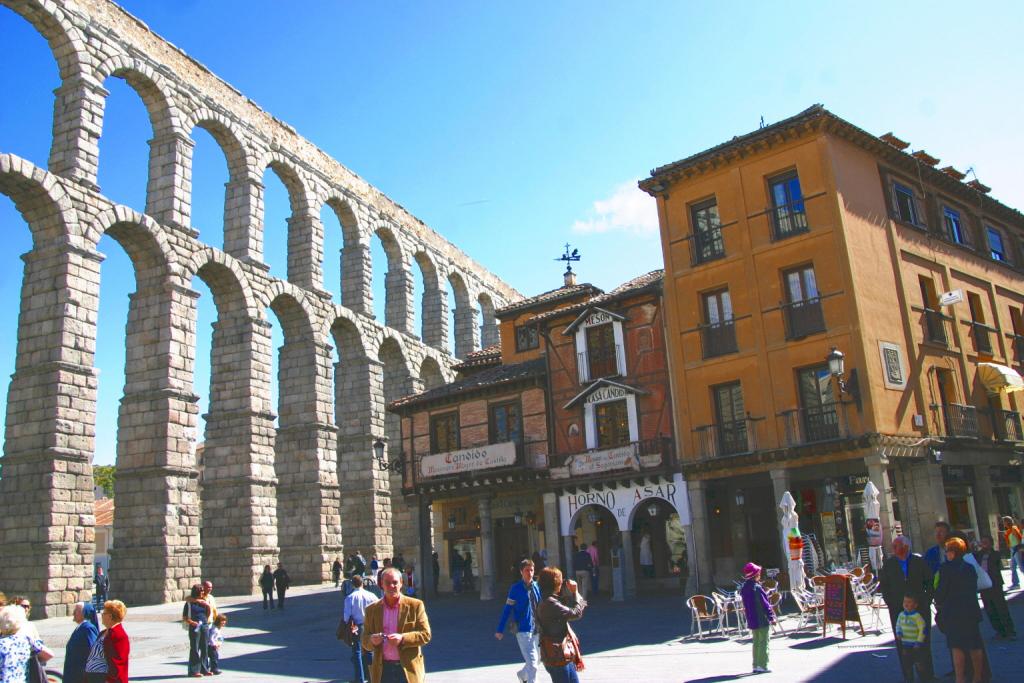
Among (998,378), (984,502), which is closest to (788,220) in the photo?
(998,378)

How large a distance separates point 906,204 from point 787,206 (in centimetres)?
489

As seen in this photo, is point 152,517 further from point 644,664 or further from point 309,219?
point 644,664

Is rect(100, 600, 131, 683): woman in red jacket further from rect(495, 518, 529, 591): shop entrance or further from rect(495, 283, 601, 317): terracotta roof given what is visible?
rect(495, 283, 601, 317): terracotta roof

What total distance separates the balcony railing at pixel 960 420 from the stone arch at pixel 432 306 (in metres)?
29.7

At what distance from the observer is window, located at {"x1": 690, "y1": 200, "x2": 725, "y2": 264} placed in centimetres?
2330

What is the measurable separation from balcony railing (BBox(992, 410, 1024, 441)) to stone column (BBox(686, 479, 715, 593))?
907 centimetres

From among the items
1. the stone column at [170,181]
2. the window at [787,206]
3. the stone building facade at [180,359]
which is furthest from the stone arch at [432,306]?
the window at [787,206]

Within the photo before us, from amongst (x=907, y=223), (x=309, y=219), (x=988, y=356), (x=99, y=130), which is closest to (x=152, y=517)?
(x=99, y=130)

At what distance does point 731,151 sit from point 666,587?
1266 centimetres

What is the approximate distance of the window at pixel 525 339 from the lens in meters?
30.6

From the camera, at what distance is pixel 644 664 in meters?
12.4

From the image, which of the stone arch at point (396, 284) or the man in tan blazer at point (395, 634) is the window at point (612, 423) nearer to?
the man in tan blazer at point (395, 634)

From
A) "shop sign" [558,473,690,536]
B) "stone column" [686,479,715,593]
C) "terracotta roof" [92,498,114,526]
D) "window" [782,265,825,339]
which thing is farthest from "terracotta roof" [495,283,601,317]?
"terracotta roof" [92,498,114,526]

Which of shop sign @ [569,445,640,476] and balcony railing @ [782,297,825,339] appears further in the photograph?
shop sign @ [569,445,640,476]
